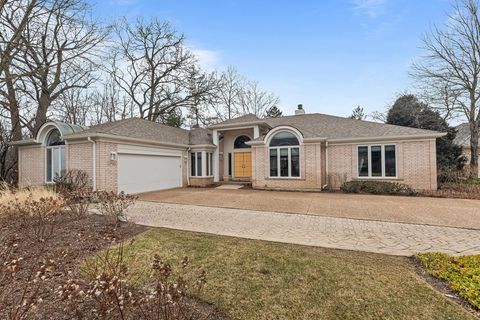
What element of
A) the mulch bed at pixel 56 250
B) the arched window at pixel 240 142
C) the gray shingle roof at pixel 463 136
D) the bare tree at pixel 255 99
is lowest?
the mulch bed at pixel 56 250

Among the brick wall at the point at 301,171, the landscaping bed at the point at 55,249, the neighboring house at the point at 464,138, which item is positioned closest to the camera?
the landscaping bed at the point at 55,249

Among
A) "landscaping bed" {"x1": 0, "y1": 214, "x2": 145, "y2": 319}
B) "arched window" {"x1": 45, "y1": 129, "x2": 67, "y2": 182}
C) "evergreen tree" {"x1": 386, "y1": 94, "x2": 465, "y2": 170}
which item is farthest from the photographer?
"evergreen tree" {"x1": 386, "y1": 94, "x2": 465, "y2": 170}

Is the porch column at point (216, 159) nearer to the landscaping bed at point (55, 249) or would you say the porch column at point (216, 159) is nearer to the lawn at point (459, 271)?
the landscaping bed at point (55, 249)

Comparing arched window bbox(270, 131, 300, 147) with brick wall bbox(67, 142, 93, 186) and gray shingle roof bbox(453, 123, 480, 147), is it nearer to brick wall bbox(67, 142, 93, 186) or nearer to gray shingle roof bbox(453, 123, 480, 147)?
brick wall bbox(67, 142, 93, 186)

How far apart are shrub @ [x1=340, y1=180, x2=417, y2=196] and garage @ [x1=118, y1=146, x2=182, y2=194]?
11.1 meters

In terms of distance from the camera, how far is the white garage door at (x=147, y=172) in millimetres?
13000

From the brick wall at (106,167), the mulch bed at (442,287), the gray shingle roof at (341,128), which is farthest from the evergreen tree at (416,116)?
the brick wall at (106,167)

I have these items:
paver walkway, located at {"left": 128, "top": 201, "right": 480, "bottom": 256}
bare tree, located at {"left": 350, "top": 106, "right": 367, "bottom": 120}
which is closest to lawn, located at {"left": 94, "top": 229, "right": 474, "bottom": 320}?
paver walkway, located at {"left": 128, "top": 201, "right": 480, "bottom": 256}

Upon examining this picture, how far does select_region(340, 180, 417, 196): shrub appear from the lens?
510 inches

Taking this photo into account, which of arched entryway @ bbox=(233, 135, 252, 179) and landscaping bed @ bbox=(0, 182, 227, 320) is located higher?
arched entryway @ bbox=(233, 135, 252, 179)

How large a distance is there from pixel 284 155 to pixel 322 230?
9117mm

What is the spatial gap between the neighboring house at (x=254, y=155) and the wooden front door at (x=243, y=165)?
2.19 m

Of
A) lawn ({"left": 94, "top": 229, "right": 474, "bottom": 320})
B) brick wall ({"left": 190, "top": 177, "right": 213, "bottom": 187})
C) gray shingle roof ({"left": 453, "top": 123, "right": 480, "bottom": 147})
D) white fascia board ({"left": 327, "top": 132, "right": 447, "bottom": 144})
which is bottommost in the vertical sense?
lawn ({"left": 94, "top": 229, "right": 474, "bottom": 320})

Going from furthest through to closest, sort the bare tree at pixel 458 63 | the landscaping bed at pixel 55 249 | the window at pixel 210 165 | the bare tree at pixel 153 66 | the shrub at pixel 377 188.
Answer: the bare tree at pixel 153 66 → the window at pixel 210 165 → the bare tree at pixel 458 63 → the shrub at pixel 377 188 → the landscaping bed at pixel 55 249
